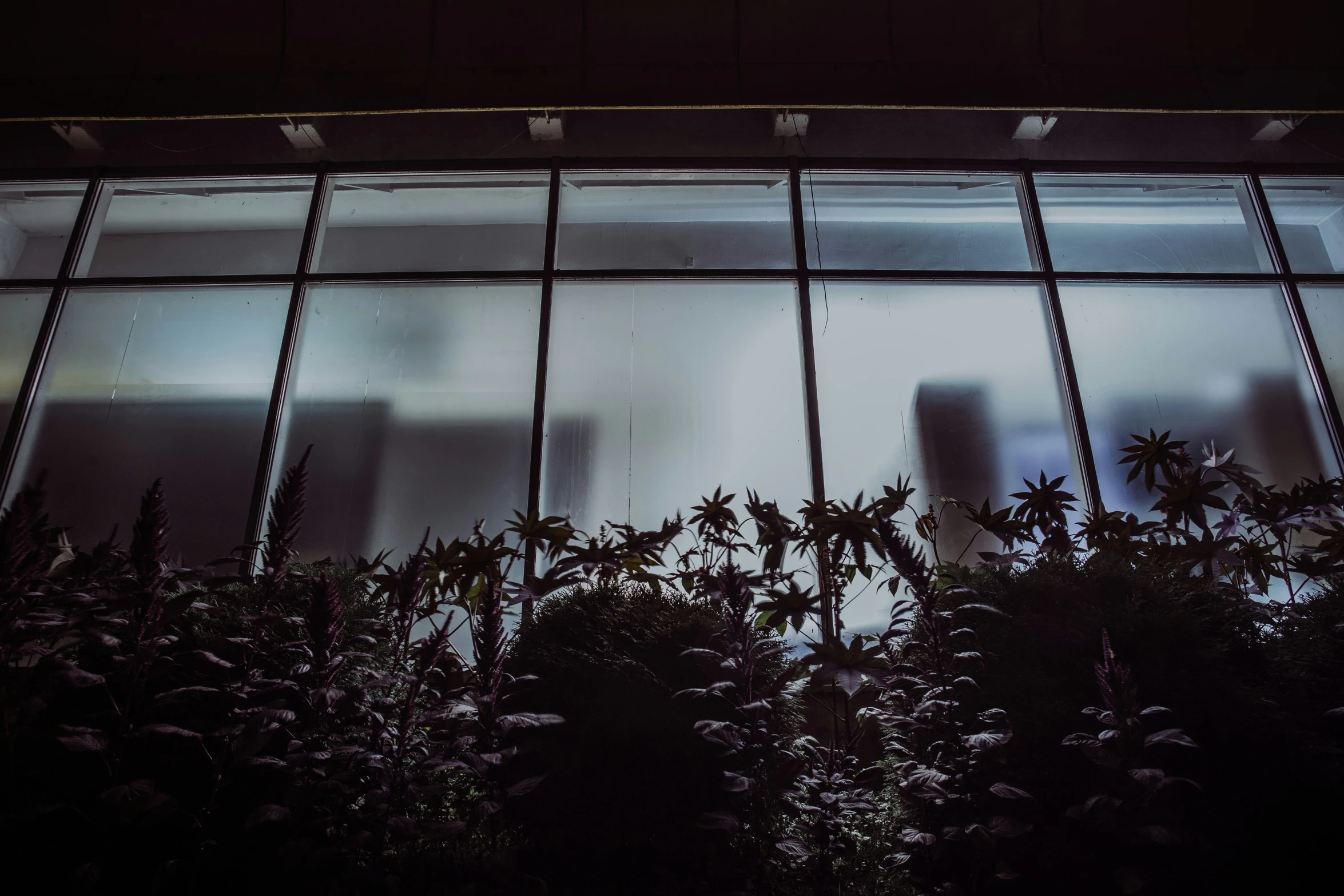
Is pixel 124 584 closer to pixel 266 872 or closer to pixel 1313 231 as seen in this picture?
pixel 266 872

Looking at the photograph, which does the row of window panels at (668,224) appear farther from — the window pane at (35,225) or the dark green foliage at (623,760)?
the dark green foliage at (623,760)

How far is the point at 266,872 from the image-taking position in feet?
5.20

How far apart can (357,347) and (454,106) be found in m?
1.84

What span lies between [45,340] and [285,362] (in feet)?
6.02

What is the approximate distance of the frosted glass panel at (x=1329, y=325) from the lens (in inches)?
198

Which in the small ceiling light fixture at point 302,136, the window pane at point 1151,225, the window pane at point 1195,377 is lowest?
the window pane at point 1195,377

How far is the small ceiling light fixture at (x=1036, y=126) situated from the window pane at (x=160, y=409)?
Answer: 231 inches

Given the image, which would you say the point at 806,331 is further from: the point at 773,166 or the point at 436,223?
the point at 436,223

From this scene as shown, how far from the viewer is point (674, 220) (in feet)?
18.3

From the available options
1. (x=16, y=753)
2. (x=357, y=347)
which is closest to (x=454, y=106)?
(x=357, y=347)

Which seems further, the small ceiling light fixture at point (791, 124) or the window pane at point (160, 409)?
the small ceiling light fixture at point (791, 124)

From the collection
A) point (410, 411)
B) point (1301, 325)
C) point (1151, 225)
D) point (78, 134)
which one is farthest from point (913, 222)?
point (78, 134)

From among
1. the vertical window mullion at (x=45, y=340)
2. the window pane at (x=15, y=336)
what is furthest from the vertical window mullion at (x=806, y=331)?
the window pane at (x=15, y=336)

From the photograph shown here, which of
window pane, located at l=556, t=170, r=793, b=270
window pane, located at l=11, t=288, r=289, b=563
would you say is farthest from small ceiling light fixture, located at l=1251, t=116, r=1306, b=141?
window pane, located at l=11, t=288, r=289, b=563
